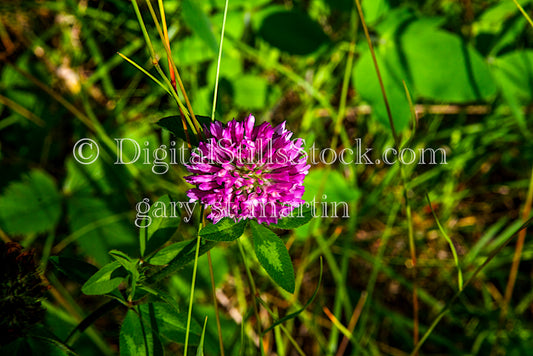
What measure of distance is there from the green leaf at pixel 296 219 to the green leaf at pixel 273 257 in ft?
0.11

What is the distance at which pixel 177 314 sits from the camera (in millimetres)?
978

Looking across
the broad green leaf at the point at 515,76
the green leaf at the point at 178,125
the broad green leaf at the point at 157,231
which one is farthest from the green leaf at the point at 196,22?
the broad green leaf at the point at 515,76

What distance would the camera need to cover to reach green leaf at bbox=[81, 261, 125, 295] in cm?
80

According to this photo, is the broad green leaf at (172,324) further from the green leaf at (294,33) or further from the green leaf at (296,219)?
the green leaf at (294,33)

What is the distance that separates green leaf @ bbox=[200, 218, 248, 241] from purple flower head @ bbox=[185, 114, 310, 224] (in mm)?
17

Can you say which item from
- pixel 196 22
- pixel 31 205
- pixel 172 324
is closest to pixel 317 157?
pixel 196 22

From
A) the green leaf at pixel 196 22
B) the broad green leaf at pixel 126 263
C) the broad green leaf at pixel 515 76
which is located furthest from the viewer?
the broad green leaf at pixel 515 76

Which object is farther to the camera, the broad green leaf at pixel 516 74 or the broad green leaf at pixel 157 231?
the broad green leaf at pixel 516 74

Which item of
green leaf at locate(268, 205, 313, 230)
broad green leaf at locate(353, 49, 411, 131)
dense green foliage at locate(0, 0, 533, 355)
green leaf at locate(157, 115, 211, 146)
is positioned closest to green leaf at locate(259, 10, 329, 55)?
dense green foliage at locate(0, 0, 533, 355)

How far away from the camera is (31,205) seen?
4.85 feet

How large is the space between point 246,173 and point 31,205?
100 centimetres

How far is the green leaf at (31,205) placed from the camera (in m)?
1.42

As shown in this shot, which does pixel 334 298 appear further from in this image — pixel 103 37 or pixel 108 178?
pixel 103 37

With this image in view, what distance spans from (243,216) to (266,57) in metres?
1.10
